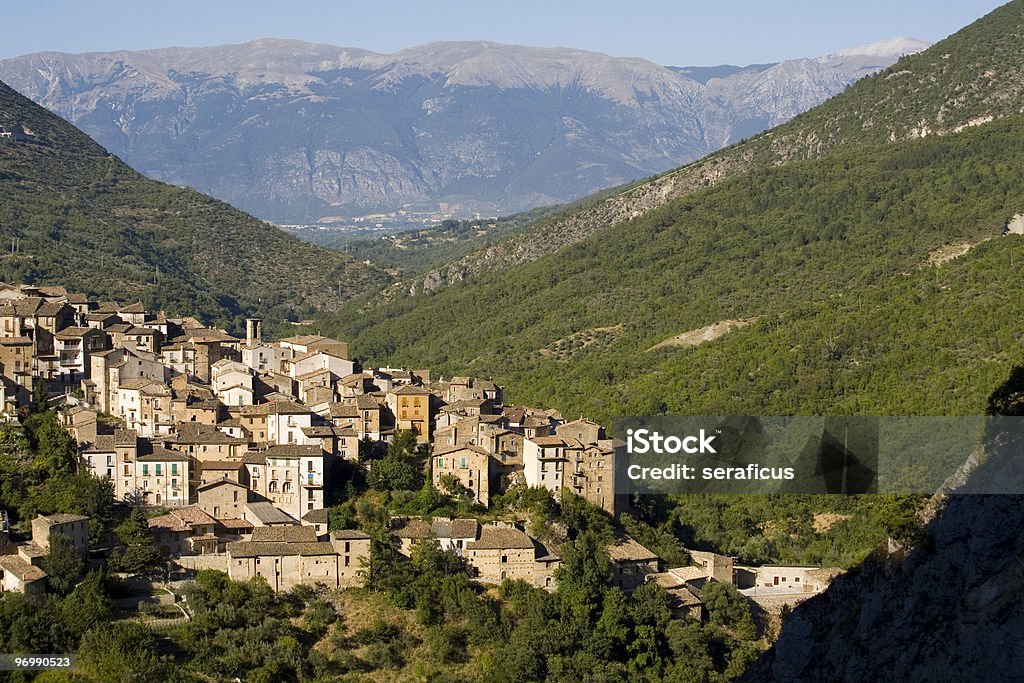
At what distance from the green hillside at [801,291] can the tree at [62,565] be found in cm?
2889

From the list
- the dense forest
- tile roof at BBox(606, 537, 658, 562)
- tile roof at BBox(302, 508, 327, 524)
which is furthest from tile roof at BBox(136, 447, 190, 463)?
tile roof at BBox(606, 537, 658, 562)

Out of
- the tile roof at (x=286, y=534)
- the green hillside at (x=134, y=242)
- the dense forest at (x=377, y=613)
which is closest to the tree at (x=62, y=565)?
the dense forest at (x=377, y=613)

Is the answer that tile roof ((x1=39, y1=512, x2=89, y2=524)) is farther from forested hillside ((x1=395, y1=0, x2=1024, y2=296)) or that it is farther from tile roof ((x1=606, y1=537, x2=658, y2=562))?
forested hillside ((x1=395, y1=0, x2=1024, y2=296))

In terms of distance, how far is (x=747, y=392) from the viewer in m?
59.8

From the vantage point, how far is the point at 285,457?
1452 inches

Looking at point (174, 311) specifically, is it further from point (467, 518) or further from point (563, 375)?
point (467, 518)

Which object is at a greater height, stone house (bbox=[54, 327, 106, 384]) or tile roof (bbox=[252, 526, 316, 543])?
stone house (bbox=[54, 327, 106, 384])

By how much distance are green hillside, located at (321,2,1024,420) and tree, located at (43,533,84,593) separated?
94.8 ft

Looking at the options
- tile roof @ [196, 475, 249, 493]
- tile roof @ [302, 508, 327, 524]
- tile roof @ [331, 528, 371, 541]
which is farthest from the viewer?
tile roof @ [196, 475, 249, 493]

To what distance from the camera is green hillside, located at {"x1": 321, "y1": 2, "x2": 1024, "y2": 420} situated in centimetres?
5919

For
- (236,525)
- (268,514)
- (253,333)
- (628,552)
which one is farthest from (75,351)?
(628,552)

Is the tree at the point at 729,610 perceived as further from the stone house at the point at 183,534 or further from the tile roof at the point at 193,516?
the tile roof at the point at 193,516

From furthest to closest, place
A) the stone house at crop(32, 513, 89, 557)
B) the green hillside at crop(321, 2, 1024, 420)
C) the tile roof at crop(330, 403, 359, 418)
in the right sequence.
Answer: the green hillside at crop(321, 2, 1024, 420) < the tile roof at crop(330, 403, 359, 418) < the stone house at crop(32, 513, 89, 557)

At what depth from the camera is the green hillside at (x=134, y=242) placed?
91250mm
